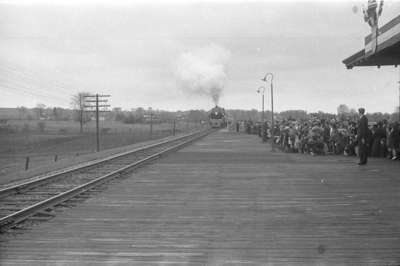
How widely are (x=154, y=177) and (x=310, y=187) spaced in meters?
4.23

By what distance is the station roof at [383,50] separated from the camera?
1053 cm

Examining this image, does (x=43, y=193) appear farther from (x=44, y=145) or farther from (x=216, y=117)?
(x=216, y=117)

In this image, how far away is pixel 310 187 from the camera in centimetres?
1052

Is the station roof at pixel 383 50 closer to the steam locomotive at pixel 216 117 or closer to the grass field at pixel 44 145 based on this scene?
the grass field at pixel 44 145

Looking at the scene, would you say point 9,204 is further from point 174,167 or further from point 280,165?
point 280,165

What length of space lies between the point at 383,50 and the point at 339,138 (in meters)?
7.87

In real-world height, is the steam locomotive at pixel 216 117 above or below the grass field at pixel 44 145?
above

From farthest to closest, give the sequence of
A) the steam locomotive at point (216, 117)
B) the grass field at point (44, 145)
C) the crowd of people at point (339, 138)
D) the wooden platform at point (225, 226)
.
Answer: the steam locomotive at point (216, 117) → the grass field at point (44, 145) → the crowd of people at point (339, 138) → the wooden platform at point (225, 226)

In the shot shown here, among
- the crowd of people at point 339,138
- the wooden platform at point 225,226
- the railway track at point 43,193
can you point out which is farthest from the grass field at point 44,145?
the crowd of people at point 339,138

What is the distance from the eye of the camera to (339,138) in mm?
19016

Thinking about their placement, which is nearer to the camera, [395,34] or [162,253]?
[162,253]

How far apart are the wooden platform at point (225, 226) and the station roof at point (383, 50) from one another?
9.74ft

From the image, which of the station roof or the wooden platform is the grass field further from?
the station roof

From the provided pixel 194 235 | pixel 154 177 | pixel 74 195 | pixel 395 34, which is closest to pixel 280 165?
pixel 154 177
